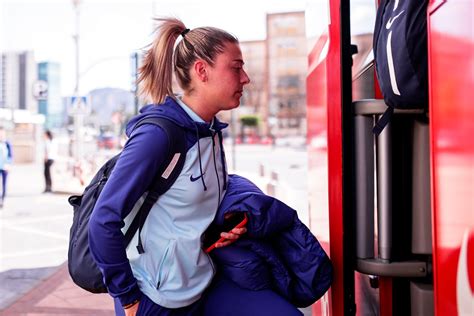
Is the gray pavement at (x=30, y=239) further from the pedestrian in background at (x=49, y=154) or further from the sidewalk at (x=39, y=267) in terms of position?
the pedestrian in background at (x=49, y=154)

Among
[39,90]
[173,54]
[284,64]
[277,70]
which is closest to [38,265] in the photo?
[173,54]

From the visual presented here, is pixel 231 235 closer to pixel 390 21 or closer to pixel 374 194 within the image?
pixel 374 194

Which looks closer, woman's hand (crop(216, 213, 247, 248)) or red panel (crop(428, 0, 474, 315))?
red panel (crop(428, 0, 474, 315))

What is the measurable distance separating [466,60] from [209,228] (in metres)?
1.05

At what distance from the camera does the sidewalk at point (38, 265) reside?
5.84 meters

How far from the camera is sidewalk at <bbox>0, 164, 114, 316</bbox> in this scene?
5840 millimetres

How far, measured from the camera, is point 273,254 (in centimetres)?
188

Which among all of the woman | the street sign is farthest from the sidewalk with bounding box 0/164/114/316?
the street sign

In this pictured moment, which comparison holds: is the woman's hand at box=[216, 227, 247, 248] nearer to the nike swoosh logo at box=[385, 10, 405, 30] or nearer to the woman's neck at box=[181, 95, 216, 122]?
the woman's neck at box=[181, 95, 216, 122]

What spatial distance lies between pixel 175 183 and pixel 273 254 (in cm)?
39

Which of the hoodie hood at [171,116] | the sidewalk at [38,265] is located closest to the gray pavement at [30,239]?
the sidewalk at [38,265]

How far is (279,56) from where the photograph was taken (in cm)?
8875

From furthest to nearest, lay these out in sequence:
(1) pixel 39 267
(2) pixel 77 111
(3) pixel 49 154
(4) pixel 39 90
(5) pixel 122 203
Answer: (4) pixel 39 90, (2) pixel 77 111, (3) pixel 49 154, (1) pixel 39 267, (5) pixel 122 203

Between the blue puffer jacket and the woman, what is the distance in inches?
2.0
